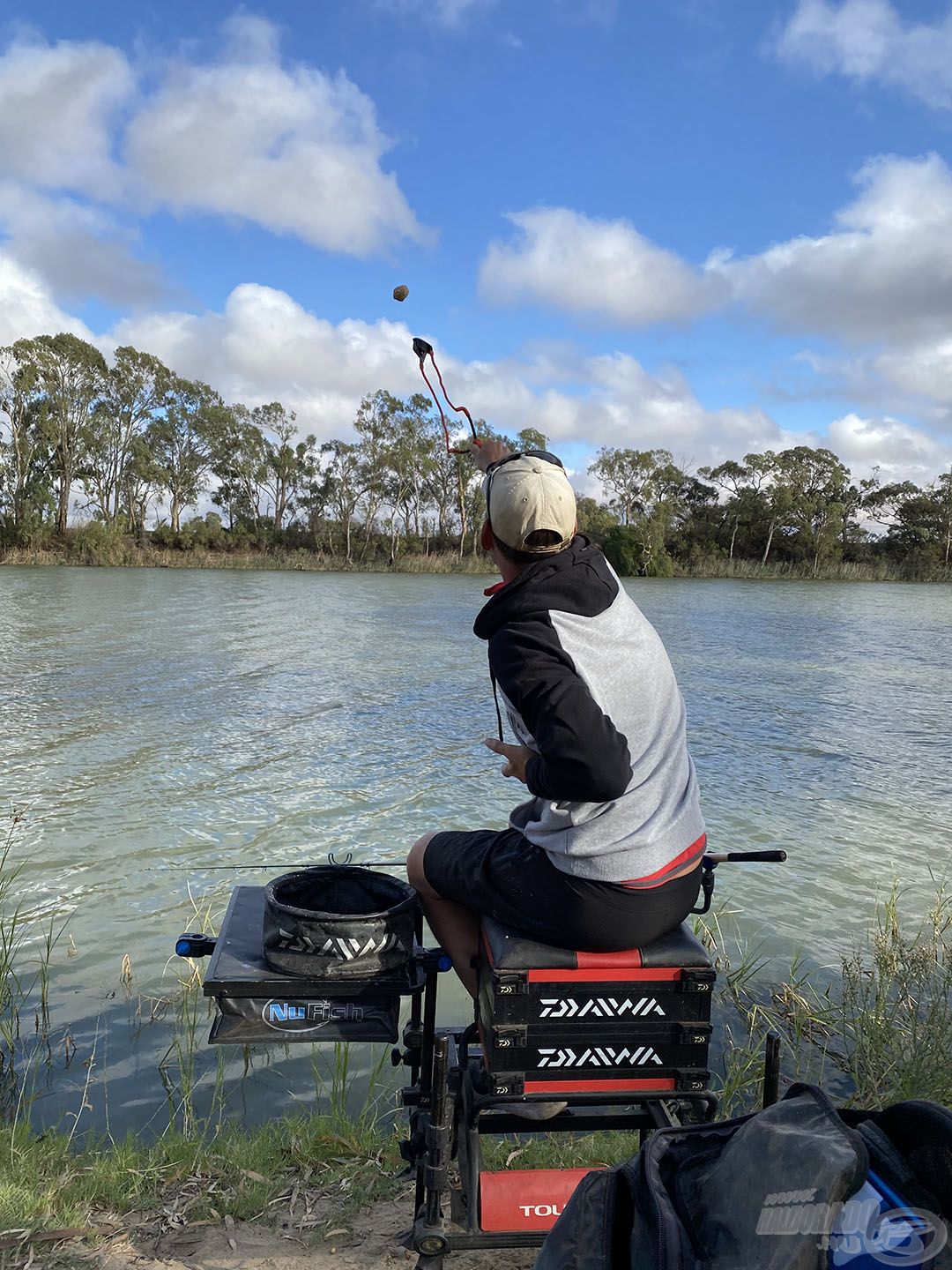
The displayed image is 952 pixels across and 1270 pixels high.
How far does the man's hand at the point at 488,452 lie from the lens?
2572 mm

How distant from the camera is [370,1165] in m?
2.78

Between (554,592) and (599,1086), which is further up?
(554,592)

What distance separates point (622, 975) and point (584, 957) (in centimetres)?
9

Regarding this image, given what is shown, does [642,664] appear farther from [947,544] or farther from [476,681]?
[947,544]

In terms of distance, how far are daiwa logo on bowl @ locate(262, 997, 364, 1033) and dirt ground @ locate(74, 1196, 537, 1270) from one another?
566 mm

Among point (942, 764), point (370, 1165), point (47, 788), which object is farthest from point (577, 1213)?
point (942, 764)

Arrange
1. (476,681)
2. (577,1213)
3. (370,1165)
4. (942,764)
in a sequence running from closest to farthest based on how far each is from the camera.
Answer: (577,1213) → (370,1165) → (942,764) → (476,681)

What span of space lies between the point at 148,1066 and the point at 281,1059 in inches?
19.6

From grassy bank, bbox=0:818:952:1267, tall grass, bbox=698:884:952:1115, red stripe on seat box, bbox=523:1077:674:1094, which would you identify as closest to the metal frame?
red stripe on seat box, bbox=523:1077:674:1094

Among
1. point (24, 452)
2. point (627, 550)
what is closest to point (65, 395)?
point (24, 452)

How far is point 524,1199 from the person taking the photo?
7.11 feet

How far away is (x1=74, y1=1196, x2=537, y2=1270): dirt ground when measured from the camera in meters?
2.28

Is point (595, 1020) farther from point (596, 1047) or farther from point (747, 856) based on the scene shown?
point (747, 856)

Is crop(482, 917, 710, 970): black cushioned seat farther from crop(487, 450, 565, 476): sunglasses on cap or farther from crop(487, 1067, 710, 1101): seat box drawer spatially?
crop(487, 450, 565, 476): sunglasses on cap
